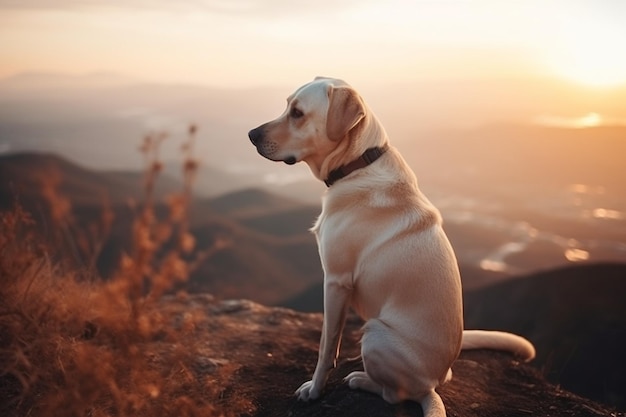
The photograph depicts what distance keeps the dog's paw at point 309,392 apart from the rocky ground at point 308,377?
45 mm

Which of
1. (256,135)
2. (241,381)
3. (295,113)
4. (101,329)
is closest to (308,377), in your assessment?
(241,381)

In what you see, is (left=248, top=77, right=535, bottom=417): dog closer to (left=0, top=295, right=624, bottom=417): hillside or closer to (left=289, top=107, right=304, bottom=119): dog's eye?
(left=289, top=107, right=304, bottom=119): dog's eye

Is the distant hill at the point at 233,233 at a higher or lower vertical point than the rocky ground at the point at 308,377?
lower

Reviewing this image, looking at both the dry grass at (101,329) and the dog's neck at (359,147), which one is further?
the dog's neck at (359,147)

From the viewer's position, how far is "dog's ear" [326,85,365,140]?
3.54 metres

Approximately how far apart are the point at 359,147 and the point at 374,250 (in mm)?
789

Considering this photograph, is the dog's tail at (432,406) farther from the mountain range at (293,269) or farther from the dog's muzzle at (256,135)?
the dog's muzzle at (256,135)

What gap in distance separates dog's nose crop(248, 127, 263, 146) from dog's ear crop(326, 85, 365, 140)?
1.80 feet

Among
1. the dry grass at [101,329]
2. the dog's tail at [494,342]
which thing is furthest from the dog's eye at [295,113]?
the dog's tail at [494,342]

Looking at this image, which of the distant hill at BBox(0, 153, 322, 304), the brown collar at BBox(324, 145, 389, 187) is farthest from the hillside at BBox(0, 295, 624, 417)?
the distant hill at BBox(0, 153, 322, 304)

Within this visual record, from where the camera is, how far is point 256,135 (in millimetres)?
3818

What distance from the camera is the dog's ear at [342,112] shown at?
3.54 metres

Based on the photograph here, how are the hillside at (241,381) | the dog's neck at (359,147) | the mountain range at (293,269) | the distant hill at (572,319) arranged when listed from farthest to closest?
the distant hill at (572,319) → the mountain range at (293,269) → the dog's neck at (359,147) → the hillside at (241,381)

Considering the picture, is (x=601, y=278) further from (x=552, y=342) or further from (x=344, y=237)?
(x=344, y=237)
